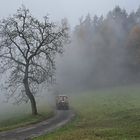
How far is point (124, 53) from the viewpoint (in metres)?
110

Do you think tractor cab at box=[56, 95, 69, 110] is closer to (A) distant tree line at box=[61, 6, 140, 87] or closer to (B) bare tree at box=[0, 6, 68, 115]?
(B) bare tree at box=[0, 6, 68, 115]

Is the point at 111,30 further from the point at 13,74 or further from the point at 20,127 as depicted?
the point at 20,127

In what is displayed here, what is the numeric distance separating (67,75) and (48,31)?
6086cm

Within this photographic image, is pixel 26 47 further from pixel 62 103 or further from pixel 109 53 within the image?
pixel 109 53

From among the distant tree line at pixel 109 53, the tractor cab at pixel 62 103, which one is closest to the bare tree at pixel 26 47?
the tractor cab at pixel 62 103

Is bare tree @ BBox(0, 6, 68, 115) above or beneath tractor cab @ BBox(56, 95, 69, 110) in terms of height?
above

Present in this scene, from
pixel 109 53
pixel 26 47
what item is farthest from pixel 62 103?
pixel 109 53

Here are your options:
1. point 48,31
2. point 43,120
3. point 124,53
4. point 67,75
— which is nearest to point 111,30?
point 124,53

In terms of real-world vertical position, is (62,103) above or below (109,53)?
below

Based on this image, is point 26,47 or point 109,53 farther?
point 109,53

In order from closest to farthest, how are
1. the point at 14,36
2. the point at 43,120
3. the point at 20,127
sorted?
the point at 20,127 < the point at 43,120 < the point at 14,36

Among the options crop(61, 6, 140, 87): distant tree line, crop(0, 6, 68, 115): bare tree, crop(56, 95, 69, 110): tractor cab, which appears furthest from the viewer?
crop(61, 6, 140, 87): distant tree line

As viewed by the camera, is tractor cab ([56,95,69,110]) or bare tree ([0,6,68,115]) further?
tractor cab ([56,95,69,110])

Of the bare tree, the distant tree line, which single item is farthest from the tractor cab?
the distant tree line
